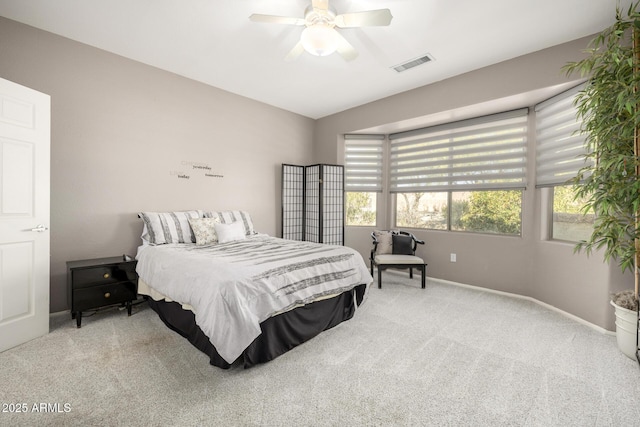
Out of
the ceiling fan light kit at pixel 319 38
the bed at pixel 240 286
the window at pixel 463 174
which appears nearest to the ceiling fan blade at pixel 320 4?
the ceiling fan light kit at pixel 319 38

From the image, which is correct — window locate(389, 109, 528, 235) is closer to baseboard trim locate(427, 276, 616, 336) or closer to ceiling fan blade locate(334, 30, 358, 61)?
baseboard trim locate(427, 276, 616, 336)

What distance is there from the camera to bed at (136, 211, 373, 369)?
1946 millimetres

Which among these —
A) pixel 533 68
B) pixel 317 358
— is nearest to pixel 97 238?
pixel 317 358

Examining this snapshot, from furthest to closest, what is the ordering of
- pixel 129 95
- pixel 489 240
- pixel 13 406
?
pixel 489 240 → pixel 129 95 → pixel 13 406

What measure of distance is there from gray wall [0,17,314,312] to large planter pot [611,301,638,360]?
4394 millimetres

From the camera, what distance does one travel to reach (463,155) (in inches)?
169

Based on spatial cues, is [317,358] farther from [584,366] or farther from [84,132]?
[84,132]

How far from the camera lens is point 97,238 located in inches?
127

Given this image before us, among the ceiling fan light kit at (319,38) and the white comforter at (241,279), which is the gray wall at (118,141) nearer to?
the white comforter at (241,279)

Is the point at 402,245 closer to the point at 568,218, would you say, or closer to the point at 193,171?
the point at 568,218

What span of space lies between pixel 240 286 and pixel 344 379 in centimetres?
96

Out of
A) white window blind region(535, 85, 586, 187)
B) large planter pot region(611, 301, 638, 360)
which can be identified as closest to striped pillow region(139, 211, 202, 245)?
large planter pot region(611, 301, 638, 360)

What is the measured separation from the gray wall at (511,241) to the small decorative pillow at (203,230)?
2.75 m

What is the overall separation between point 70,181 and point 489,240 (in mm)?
5145
